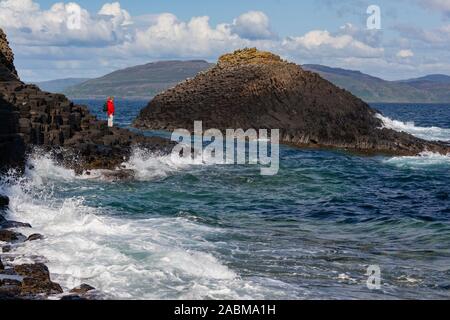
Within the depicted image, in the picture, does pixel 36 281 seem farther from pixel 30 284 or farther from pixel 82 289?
pixel 82 289

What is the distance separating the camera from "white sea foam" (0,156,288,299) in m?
10.7

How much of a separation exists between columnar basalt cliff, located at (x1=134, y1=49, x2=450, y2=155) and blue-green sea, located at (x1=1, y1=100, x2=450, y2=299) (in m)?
9.23

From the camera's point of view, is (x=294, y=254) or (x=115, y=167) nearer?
(x=294, y=254)

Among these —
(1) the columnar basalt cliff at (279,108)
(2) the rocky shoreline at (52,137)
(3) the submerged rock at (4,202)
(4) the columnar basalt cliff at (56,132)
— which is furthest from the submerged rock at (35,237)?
(1) the columnar basalt cliff at (279,108)

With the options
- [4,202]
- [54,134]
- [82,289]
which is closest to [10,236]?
[4,202]

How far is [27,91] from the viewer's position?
29.0 m

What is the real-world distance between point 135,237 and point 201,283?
3.87m

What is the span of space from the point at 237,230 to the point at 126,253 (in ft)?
13.4

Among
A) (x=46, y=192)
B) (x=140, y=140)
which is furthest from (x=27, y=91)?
(x=46, y=192)

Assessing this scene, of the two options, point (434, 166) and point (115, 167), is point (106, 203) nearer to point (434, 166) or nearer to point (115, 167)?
point (115, 167)

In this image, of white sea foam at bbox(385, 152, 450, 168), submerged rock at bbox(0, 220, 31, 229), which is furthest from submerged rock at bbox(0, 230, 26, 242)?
white sea foam at bbox(385, 152, 450, 168)

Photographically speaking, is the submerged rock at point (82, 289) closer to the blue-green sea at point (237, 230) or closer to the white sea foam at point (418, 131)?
the blue-green sea at point (237, 230)

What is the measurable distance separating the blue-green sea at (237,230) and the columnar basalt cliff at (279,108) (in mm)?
9234

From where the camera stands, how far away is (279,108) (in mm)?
40906
